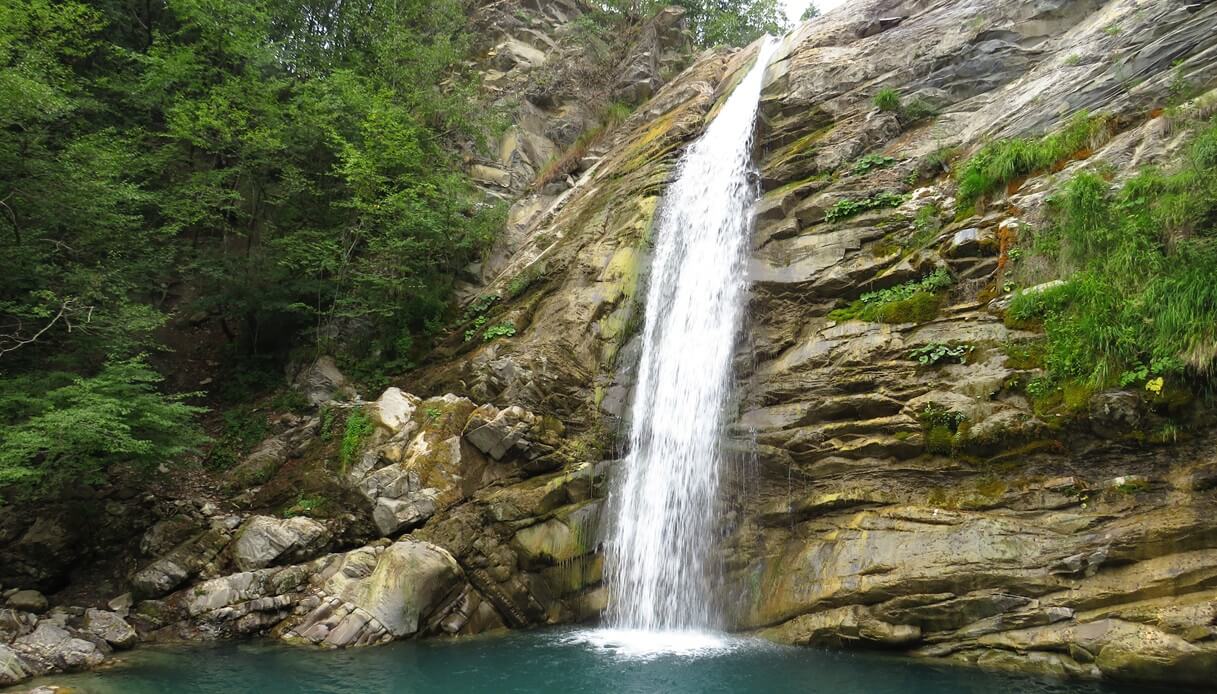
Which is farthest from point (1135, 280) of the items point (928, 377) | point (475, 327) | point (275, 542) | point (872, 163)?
point (275, 542)

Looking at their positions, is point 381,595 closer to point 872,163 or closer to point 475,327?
point 475,327

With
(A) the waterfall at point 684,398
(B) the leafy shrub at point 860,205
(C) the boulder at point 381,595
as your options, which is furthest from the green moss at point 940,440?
(C) the boulder at point 381,595

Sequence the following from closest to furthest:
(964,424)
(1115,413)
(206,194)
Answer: (1115,413)
(964,424)
(206,194)

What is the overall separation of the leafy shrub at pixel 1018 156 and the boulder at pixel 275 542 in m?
12.1

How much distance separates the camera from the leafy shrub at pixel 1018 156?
1031cm

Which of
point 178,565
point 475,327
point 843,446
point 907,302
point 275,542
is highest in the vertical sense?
point 475,327

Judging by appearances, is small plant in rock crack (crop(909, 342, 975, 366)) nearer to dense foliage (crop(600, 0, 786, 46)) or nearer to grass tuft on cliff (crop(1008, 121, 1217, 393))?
grass tuft on cliff (crop(1008, 121, 1217, 393))

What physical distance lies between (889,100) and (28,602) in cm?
1726

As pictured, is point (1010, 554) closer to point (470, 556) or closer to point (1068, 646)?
point (1068, 646)

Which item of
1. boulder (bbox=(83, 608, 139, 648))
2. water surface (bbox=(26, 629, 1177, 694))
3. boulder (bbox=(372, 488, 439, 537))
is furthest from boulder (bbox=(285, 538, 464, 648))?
boulder (bbox=(83, 608, 139, 648))

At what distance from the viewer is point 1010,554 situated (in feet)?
25.6

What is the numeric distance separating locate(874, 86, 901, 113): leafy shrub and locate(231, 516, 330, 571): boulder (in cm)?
1365

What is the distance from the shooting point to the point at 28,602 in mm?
9484

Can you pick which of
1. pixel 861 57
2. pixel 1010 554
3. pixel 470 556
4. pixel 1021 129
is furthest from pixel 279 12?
pixel 1010 554
